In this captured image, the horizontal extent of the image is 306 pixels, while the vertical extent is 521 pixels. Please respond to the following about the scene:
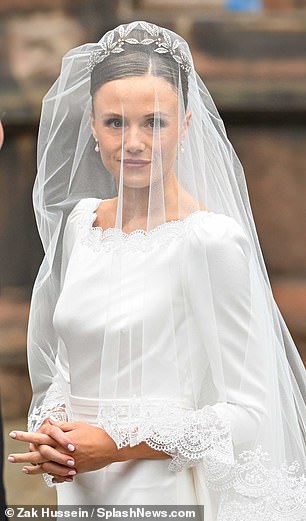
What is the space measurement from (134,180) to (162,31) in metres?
0.36

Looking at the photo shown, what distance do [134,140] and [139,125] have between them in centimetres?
4

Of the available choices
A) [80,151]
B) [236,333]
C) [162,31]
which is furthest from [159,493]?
[162,31]

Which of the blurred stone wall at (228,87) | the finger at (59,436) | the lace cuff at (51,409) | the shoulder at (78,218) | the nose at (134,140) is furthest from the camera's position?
the blurred stone wall at (228,87)

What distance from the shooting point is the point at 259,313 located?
257 centimetres

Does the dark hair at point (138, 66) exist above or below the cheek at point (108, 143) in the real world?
above

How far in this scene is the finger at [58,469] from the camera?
2498mm

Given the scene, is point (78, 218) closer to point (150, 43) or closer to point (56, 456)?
point (150, 43)

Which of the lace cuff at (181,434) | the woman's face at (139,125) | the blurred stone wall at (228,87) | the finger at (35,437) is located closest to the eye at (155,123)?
the woman's face at (139,125)

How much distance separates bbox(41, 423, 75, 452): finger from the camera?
2.46 meters

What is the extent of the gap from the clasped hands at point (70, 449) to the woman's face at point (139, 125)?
1.85ft

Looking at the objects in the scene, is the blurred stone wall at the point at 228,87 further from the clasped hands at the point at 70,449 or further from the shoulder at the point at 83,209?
the clasped hands at the point at 70,449

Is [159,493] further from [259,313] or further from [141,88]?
[141,88]

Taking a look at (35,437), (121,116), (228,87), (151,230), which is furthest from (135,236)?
(228,87)

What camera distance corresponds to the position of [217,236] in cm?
252
